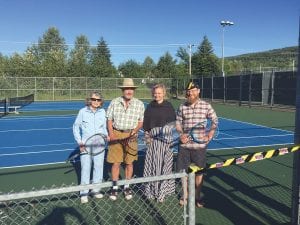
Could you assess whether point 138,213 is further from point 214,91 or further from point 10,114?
point 214,91

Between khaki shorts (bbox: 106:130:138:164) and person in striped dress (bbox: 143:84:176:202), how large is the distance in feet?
0.84

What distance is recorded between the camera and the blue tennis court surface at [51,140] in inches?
441

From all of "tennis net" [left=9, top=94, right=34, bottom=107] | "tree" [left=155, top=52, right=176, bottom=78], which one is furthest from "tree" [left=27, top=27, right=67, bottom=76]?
"tennis net" [left=9, top=94, right=34, bottom=107]

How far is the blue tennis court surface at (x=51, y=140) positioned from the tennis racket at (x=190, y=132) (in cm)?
52

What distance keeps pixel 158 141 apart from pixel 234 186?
6.26 ft

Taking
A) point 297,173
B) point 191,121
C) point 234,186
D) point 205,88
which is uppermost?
point 205,88

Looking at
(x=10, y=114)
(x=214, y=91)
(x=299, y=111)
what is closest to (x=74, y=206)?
(x=299, y=111)

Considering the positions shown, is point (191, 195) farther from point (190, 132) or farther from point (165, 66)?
point (165, 66)

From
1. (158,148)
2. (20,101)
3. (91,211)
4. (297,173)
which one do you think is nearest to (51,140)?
(158,148)

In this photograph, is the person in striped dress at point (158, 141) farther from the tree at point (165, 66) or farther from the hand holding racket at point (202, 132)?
the tree at point (165, 66)

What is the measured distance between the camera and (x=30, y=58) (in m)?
63.6

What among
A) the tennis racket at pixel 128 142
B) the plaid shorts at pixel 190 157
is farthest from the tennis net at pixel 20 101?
the plaid shorts at pixel 190 157

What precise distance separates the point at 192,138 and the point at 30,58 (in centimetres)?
6106

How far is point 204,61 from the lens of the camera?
5969 cm
